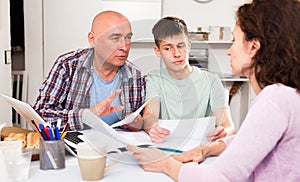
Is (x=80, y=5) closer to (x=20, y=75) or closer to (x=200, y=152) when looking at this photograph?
(x=20, y=75)

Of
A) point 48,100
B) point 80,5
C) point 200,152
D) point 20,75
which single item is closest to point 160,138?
point 200,152

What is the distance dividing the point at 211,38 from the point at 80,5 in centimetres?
126

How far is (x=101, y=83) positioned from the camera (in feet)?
4.50

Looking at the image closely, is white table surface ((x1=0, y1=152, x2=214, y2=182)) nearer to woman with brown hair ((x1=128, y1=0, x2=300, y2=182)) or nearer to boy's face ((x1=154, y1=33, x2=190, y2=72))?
woman with brown hair ((x1=128, y1=0, x2=300, y2=182))

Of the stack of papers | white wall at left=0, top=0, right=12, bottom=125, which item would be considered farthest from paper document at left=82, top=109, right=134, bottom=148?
white wall at left=0, top=0, right=12, bottom=125

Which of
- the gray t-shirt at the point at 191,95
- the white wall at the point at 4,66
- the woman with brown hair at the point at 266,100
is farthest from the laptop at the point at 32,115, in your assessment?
the white wall at the point at 4,66

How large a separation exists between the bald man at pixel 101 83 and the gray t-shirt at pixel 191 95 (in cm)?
12

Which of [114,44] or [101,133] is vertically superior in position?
[114,44]

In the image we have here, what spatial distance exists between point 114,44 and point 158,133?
343mm

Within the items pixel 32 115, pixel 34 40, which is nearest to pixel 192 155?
pixel 32 115

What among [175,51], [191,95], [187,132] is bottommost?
[187,132]

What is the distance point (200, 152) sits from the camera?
123 cm

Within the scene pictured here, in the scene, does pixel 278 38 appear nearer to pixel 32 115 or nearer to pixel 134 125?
pixel 134 125

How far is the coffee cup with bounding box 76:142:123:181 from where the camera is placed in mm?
1046
